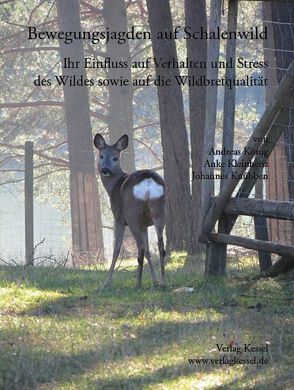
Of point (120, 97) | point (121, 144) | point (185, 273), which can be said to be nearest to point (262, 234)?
point (185, 273)

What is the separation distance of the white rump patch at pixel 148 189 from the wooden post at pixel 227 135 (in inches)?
24.8

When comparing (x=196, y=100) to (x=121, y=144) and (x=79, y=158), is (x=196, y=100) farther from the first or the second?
(x=79, y=158)

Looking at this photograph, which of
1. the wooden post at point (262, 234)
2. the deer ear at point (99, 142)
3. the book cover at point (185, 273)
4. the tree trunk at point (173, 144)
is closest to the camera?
the book cover at point (185, 273)

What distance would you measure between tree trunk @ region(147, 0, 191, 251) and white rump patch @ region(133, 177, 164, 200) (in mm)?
4967

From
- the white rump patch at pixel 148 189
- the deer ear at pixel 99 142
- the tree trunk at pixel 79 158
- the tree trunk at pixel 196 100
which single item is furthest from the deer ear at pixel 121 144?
the tree trunk at pixel 79 158

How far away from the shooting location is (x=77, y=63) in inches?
933

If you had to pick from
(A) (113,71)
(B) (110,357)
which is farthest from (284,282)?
(A) (113,71)

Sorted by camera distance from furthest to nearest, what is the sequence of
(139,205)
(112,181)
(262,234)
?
(112,181), (139,205), (262,234)

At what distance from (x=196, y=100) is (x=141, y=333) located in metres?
7.94

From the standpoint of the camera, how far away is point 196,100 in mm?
14773

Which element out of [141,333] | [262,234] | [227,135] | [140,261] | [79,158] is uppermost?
[79,158]

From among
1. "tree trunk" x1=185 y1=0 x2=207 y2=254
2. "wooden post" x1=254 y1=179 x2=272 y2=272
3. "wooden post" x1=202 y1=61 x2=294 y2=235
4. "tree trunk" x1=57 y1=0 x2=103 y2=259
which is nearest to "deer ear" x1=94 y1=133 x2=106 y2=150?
"wooden post" x1=202 y1=61 x2=294 y2=235

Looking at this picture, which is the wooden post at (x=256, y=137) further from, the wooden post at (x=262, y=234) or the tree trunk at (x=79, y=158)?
the tree trunk at (x=79, y=158)

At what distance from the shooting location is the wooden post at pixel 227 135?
9.81m
